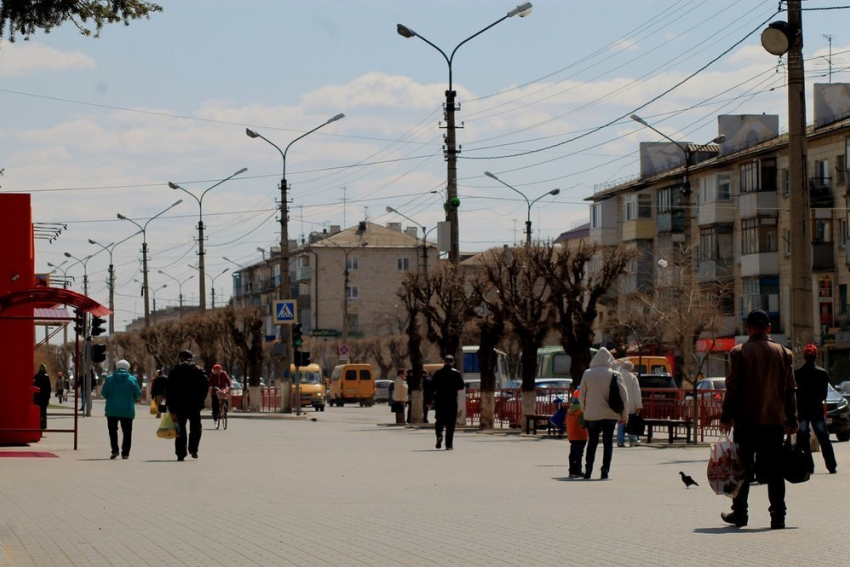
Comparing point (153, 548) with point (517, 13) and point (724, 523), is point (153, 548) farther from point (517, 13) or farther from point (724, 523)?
point (517, 13)

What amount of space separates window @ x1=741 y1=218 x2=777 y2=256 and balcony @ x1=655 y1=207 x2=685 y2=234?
25.3ft

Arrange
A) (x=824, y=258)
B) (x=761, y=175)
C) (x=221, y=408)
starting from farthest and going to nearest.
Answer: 1. (x=761, y=175)
2. (x=824, y=258)
3. (x=221, y=408)

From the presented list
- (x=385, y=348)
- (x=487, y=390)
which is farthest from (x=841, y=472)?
(x=385, y=348)

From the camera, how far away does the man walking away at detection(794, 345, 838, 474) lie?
65.2ft

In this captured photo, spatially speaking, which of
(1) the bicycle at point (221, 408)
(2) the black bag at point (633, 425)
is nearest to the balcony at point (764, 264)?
(1) the bicycle at point (221, 408)

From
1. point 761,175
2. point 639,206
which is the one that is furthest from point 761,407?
point 639,206

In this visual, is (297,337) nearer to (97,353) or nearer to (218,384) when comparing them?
(97,353)

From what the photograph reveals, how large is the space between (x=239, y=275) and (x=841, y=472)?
157 metres

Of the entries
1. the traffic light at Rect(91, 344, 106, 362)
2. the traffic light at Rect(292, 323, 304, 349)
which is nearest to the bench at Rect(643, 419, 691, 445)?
the traffic light at Rect(292, 323, 304, 349)

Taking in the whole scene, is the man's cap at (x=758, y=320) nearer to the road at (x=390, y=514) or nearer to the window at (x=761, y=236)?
the road at (x=390, y=514)

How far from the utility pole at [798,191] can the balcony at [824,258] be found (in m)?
41.9

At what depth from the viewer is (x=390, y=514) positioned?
45.1ft

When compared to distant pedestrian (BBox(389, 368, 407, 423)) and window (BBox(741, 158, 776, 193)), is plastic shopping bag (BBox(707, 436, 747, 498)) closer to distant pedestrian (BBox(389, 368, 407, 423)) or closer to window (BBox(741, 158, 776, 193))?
distant pedestrian (BBox(389, 368, 407, 423))

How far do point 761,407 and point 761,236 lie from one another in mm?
58736
